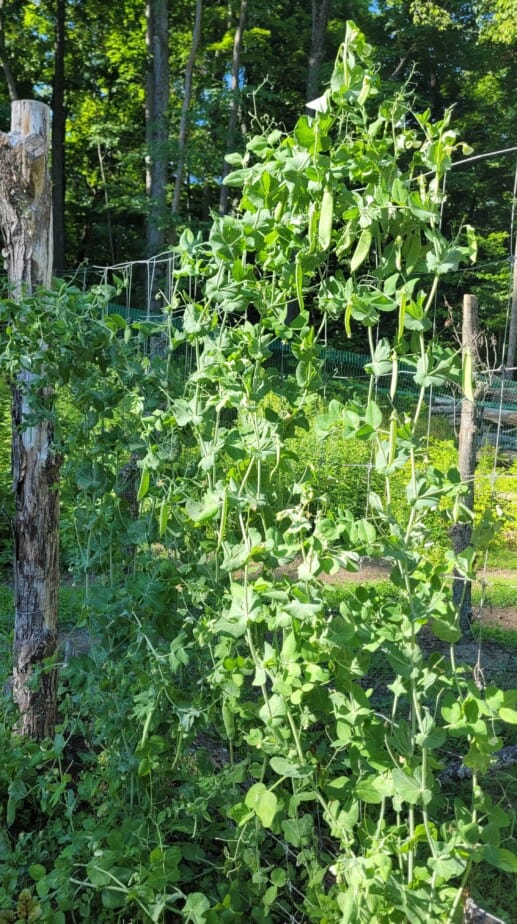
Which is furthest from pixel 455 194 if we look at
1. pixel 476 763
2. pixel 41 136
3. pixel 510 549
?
pixel 476 763

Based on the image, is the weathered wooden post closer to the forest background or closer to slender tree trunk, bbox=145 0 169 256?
slender tree trunk, bbox=145 0 169 256

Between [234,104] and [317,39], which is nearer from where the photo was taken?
[234,104]

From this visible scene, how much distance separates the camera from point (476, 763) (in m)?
1.51

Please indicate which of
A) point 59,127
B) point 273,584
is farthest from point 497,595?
point 59,127

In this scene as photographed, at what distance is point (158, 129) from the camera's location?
14.6m

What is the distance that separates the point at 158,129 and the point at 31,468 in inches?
531

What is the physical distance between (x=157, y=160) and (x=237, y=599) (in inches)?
568

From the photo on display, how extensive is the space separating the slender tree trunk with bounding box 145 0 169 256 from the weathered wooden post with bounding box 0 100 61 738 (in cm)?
1200

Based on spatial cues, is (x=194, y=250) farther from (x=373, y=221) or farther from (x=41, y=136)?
(x=41, y=136)

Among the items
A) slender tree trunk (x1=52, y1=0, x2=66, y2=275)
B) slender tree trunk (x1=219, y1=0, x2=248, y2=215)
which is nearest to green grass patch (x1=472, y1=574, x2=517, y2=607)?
slender tree trunk (x1=219, y1=0, x2=248, y2=215)

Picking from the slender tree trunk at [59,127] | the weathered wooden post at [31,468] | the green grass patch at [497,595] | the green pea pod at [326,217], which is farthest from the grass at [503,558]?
the slender tree trunk at [59,127]

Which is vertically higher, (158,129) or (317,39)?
(317,39)

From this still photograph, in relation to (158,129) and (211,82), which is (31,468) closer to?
(158,129)

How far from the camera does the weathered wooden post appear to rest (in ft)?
8.77
